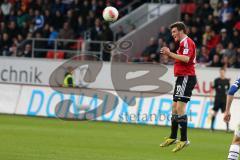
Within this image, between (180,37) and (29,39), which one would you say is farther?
(29,39)

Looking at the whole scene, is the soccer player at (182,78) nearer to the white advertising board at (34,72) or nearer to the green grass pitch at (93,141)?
the green grass pitch at (93,141)

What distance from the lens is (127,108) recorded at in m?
26.3

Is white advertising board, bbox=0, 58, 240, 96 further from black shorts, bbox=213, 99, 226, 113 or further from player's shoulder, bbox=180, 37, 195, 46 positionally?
player's shoulder, bbox=180, 37, 195, 46

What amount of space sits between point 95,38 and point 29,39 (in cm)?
273

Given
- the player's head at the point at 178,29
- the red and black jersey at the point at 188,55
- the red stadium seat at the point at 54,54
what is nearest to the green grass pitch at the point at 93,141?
the red and black jersey at the point at 188,55

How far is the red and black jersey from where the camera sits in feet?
52.0

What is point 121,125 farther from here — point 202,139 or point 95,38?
point 95,38

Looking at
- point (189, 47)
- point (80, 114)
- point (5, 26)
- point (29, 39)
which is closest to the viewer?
point (189, 47)

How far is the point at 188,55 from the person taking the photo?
51.8 feet

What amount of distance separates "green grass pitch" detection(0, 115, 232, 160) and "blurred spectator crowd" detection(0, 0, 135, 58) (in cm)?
821

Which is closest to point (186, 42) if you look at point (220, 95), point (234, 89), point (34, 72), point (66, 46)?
point (234, 89)

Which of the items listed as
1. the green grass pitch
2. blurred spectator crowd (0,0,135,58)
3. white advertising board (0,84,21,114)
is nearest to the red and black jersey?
the green grass pitch

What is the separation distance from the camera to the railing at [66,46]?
3147 centimetres

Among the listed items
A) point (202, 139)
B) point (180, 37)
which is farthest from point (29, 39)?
point (180, 37)
